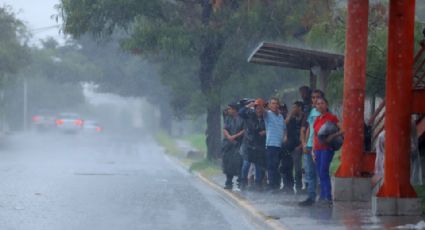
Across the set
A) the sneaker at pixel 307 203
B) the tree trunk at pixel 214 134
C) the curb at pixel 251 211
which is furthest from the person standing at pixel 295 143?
the tree trunk at pixel 214 134

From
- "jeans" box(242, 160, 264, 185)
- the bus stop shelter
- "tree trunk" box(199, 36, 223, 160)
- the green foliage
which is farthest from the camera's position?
the green foliage

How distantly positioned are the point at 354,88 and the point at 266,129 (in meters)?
3.08

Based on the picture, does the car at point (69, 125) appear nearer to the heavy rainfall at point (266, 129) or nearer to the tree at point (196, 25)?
the heavy rainfall at point (266, 129)

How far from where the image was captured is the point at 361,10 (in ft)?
51.2

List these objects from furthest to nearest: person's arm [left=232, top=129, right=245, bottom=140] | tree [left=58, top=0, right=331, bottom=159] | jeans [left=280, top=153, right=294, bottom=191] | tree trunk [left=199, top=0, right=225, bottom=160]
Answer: tree trunk [left=199, top=0, right=225, bottom=160]
tree [left=58, top=0, right=331, bottom=159]
person's arm [left=232, top=129, right=245, bottom=140]
jeans [left=280, top=153, right=294, bottom=191]

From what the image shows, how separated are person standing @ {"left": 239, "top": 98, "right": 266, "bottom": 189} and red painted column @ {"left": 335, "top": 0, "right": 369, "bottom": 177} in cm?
311

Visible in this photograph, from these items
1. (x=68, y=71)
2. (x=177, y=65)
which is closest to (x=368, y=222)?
(x=177, y=65)

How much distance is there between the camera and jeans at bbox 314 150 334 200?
15.7 meters

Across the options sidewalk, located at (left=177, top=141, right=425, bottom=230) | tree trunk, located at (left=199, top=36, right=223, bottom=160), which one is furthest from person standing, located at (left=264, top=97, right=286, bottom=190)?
tree trunk, located at (left=199, top=36, right=223, bottom=160)

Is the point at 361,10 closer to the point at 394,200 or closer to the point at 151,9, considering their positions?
the point at 394,200

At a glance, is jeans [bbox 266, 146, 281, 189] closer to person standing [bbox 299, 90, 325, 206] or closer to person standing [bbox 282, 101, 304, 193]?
person standing [bbox 282, 101, 304, 193]

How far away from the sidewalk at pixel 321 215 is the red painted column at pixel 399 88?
75 centimetres

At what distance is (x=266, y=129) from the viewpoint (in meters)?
18.7

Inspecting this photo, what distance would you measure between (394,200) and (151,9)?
16.3m
